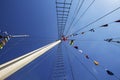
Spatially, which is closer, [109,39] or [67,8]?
[109,39]

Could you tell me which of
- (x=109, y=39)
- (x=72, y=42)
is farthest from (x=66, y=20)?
(x=109, y=39)

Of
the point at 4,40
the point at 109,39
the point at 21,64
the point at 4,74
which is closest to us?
the point at 4,74

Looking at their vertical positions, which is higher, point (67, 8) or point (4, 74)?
point (67, 8)

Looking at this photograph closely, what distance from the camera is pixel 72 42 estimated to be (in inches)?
724

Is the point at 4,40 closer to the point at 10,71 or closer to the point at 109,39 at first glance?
the point at 109,39

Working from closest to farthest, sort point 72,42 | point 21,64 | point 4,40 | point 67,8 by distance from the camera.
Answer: point 21,64 → point 67,8 → point 4,40 → point 72,42

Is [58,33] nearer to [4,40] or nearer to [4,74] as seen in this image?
[4,40]

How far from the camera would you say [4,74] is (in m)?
2.06

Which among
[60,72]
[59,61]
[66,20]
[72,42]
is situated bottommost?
[60,72]

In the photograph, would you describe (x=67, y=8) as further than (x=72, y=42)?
No

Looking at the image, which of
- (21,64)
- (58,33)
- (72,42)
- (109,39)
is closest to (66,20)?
(72,42)

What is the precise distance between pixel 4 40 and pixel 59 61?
8.19 m

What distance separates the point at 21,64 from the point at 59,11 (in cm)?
1373

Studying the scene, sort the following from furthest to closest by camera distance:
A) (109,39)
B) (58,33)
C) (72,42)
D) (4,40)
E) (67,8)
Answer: (58,33) → (72,42) → (4,40) → (67,8) → (109,39)
